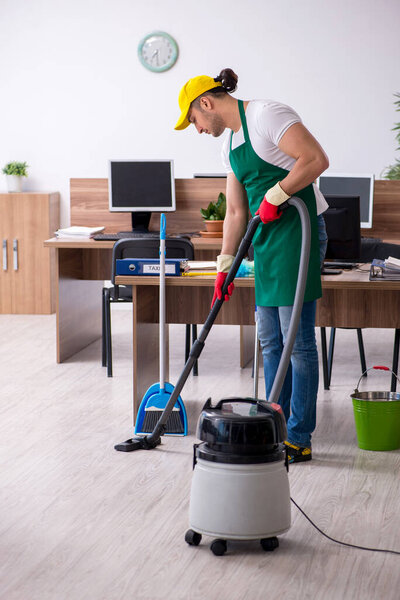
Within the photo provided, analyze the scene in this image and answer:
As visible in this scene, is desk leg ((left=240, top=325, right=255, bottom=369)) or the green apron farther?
desk leg ((left=240, top=325, right=255, bottom=369))

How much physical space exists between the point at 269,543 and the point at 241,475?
228 mm

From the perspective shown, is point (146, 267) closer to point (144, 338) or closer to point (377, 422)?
point (144, 338)

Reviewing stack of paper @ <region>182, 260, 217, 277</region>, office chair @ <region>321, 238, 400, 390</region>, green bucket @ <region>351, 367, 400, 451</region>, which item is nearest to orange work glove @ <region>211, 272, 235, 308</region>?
stack of paper @ <region>182, 260, 217, 277</region>

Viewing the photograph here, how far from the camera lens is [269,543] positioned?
230 cm

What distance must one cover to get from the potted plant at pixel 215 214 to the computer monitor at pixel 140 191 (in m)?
0.28

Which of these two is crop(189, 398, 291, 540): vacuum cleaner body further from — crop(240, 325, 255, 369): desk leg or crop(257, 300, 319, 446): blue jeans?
crop(240, 325, 255, 369): desk leg

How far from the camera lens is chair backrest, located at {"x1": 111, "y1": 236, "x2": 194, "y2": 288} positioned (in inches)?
161

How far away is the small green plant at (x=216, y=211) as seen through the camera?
506 centimetres

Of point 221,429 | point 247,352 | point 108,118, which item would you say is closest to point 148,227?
point 247,352

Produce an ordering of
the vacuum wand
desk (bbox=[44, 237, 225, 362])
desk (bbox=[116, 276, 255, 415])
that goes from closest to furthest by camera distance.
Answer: the vacuum wand → desk (bbox=[116, 276, 255, 415]) → desk (bbox=[44, 237, 225, 362])

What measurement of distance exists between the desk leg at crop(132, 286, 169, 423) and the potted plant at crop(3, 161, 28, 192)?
126 inches

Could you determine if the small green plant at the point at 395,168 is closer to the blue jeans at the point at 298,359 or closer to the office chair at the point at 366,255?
the office chair at the point at 366,255

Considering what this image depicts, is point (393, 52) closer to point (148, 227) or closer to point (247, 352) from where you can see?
point (148, 227)

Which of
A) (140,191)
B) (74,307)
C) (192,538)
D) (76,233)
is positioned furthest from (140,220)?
(192,538)
